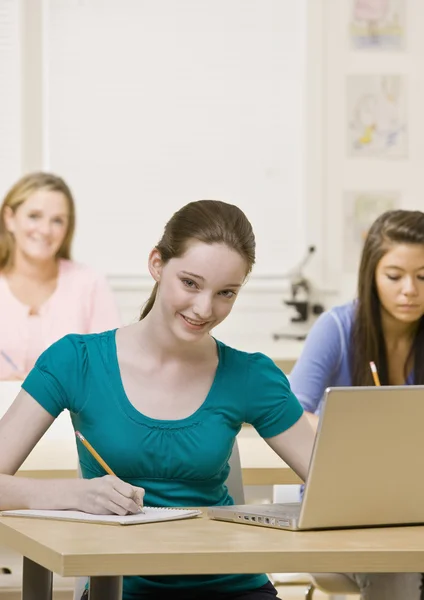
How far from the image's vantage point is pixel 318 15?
503 centimetres

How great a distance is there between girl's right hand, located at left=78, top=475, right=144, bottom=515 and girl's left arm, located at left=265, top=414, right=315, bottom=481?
351 millimetres

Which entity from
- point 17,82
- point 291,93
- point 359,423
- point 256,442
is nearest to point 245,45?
point 291,93

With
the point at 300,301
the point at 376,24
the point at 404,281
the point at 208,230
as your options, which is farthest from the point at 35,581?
the point at 376,24

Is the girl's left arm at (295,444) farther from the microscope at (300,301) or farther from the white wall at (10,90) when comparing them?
the white wall at (10,90)

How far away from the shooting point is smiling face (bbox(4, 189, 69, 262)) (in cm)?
418

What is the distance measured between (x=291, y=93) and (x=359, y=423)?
387cm

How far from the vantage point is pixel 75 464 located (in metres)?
2.16

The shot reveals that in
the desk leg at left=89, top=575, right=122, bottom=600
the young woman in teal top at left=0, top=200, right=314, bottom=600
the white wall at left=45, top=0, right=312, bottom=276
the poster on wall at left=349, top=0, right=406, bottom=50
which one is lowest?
the desk leg at left=89, top=575, right=122, bottom=600

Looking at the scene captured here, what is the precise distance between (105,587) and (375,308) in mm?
1552

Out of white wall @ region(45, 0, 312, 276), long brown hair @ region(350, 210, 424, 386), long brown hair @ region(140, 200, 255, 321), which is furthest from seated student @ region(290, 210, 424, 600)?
white wall @ region(45, 0, 312, 276)

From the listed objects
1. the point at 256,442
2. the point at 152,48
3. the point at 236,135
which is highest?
the point at 152,48

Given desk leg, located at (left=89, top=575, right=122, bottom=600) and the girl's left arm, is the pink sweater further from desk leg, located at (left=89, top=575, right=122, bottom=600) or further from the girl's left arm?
desk leg, located at (left=89, top=575, right=122, bottom=600)

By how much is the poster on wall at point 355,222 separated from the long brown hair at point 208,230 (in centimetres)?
339

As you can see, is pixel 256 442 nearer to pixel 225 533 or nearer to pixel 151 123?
pixel 225 533
